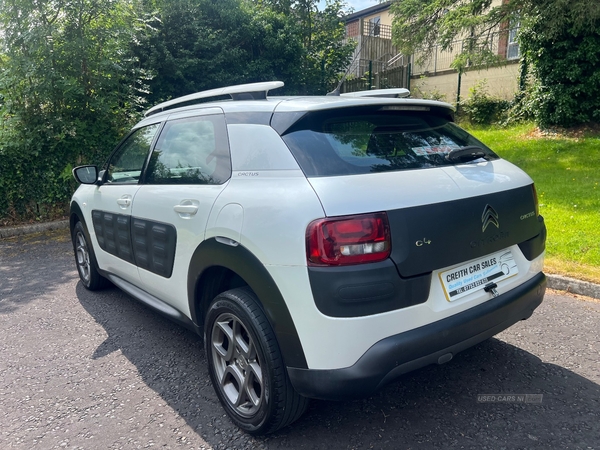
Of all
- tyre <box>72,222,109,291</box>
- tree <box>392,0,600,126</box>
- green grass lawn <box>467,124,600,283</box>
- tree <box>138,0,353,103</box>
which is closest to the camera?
tyre <box>72,222,109,291</box>

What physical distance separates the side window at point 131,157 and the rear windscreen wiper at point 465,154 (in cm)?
231

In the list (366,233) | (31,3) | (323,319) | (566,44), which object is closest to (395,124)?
(366,233)

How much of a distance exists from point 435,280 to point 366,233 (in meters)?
0.46

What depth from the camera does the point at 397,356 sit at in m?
2.18

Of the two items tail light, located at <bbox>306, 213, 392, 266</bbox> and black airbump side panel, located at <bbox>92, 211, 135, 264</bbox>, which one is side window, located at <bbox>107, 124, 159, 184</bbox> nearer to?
black airbump side panel, located at <bbox>92, 211, 135, 264</bbox>

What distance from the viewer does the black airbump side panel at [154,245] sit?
10.4ft

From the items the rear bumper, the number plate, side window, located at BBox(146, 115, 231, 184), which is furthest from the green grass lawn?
side window, located at BBox(146, 115, 231, 184)

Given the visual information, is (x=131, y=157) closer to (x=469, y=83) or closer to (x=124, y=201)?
(x=124, y=201)

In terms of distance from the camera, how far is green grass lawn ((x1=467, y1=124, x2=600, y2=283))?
497 cm

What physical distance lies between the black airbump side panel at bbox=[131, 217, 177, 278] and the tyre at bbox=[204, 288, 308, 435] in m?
0.61

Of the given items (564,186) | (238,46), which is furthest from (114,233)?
(238,46)

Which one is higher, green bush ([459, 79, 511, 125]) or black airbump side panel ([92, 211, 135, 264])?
green bush ([459, 79, 511, 125])

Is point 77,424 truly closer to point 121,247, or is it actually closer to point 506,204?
point 121,247

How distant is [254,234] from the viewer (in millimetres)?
2410
